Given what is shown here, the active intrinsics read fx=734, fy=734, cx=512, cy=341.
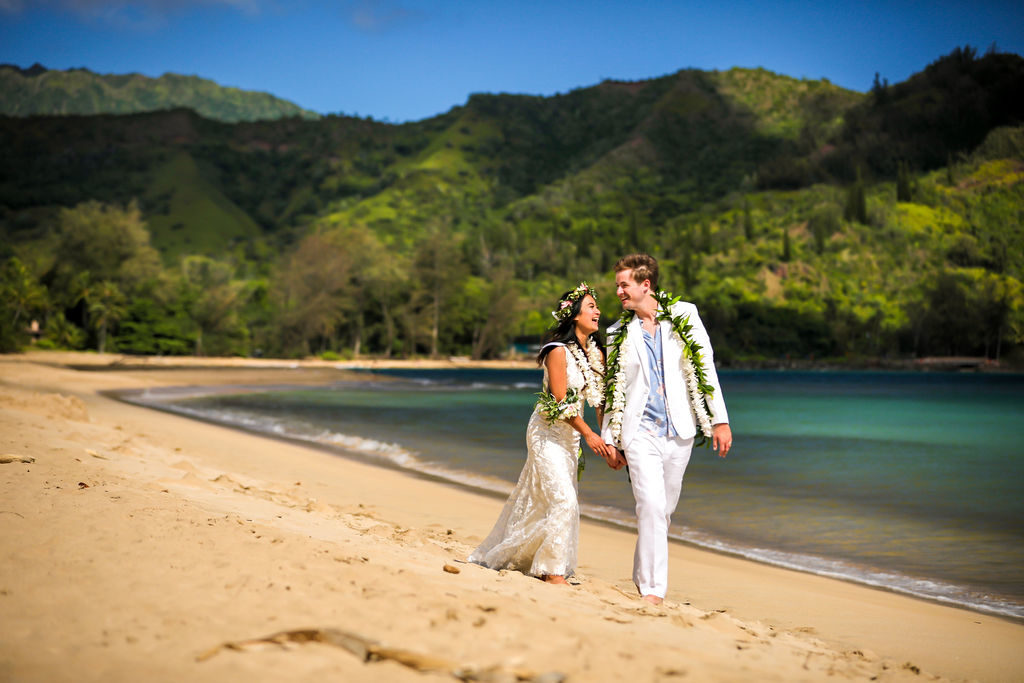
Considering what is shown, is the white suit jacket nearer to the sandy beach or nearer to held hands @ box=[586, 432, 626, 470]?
held hands @ box=[586, 432, 626, 470]

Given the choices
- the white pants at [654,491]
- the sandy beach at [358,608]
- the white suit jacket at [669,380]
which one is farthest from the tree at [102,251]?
the white pants at [654,491]

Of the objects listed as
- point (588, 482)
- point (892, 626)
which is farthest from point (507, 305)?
point (892, 626)

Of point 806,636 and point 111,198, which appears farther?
point 111,198

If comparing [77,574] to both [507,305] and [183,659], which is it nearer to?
[183,659]

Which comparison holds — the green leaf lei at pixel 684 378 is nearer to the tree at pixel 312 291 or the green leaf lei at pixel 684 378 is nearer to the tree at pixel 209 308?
the tree at pixel 209 308

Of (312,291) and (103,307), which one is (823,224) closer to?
(312,291)

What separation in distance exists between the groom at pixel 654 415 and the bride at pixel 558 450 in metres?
0.35

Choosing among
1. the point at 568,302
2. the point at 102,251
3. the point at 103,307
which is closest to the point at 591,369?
the point at 568,302

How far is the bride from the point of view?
5320 millimetres

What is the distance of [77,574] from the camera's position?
369 cm

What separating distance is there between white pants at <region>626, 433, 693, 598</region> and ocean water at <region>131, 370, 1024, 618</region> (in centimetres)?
310

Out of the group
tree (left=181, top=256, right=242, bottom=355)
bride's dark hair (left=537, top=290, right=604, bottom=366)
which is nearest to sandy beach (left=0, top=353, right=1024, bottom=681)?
bride's dark hair (left=537, top=290, right=604, bottom=366)

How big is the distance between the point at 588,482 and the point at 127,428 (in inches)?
382

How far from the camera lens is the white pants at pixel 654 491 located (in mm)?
4887
